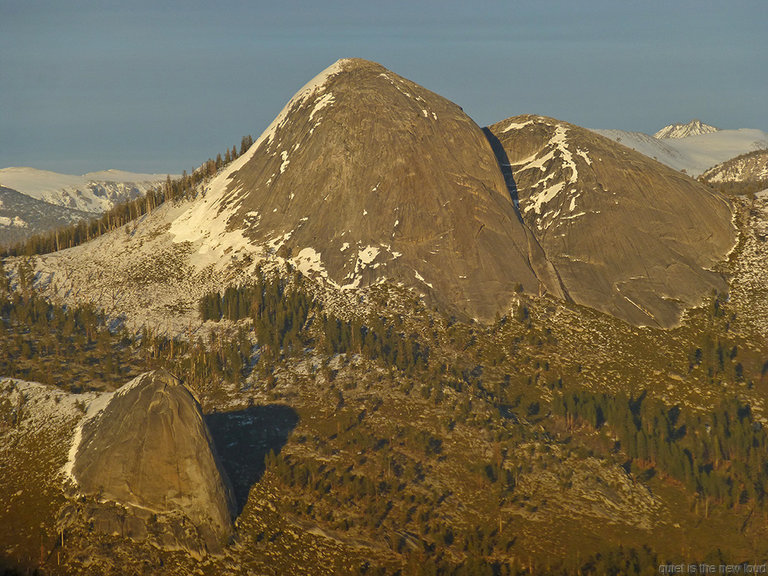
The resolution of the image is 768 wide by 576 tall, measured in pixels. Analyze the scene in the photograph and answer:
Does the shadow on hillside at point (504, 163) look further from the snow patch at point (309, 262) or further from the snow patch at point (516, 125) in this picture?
the snow patch at point (309, 262)

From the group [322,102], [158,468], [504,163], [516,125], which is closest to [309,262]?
[322,102]

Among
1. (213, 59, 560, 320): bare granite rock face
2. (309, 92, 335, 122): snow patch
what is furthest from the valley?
(309, 92, 335, 122): snow patch

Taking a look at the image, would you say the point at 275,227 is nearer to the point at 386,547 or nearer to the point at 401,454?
the point at 401,454

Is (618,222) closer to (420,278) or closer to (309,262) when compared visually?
(420,278)

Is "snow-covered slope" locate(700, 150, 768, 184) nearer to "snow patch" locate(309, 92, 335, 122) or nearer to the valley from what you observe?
the valley

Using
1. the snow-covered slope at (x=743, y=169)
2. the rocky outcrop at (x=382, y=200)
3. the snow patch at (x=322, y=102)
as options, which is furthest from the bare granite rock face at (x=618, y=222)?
the snow-covered slope at (x=743, y=169)
